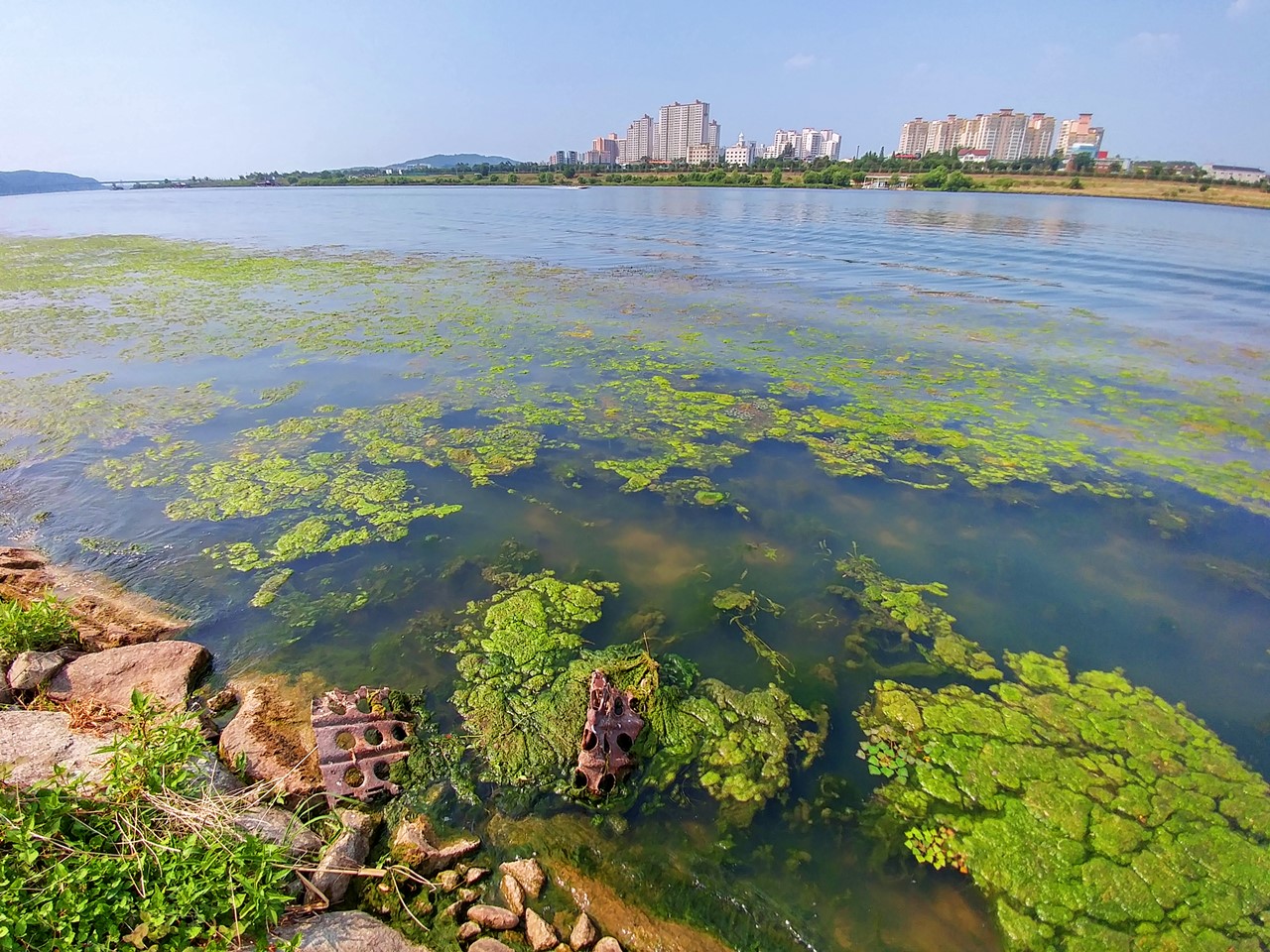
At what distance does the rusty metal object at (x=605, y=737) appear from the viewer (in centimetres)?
328

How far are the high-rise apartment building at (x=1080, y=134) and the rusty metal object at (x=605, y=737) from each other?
623 ft

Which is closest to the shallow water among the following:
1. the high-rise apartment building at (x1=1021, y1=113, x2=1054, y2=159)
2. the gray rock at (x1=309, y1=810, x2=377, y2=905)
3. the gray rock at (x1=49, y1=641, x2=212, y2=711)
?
the gray rock at (x1=49, y1=641, x2=212, y2=711)

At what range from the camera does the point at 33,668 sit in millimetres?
3600

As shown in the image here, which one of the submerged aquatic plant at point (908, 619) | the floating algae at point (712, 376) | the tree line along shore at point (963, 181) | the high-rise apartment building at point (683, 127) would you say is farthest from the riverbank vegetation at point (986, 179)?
the high-rise apartment building at point (683, 127)

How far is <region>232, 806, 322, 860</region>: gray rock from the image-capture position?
2.69m

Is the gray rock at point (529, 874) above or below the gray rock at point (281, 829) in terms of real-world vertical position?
below

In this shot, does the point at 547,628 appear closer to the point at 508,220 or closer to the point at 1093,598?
the point at 1093,598

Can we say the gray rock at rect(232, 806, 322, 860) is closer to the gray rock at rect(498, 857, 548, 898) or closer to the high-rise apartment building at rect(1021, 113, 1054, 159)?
the gray rock at rect(498, 857, 548, 898)

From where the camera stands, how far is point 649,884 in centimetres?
288

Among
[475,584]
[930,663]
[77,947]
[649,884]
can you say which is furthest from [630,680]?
[77,947]

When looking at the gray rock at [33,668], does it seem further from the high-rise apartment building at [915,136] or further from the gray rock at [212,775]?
the high-rise apartment building at [915,136]

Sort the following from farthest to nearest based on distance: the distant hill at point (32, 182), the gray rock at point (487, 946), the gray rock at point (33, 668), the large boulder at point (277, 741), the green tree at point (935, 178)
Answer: the distant hill at point (32, 182) < the green tree at point (935, 178) < the gray rock at point (33, 668) < the large boulder at point (277, 741) < the gray rock at point (487, 946)

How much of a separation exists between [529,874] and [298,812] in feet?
3.73

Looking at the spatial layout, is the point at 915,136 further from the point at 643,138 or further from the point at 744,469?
the point at 744,469
